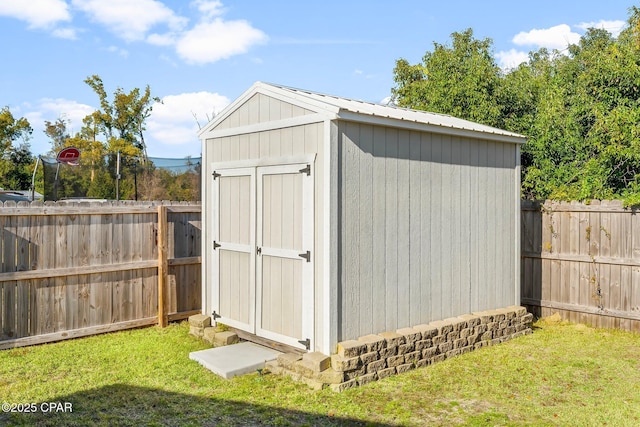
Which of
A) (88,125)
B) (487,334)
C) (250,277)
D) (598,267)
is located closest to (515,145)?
(598,267)

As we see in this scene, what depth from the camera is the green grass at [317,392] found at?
12.3ft

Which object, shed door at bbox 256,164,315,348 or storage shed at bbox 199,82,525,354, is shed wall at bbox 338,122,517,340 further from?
shed door at bbox 256,164,315,348

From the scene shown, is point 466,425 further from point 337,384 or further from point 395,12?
point 395,12

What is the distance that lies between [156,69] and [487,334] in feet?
48.1

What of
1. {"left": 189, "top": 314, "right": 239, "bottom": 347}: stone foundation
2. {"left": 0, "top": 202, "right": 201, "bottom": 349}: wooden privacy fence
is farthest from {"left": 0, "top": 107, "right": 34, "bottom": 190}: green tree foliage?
{"left": 189, "top": 314, "right": 239, "bottom": 347}: stone foundation

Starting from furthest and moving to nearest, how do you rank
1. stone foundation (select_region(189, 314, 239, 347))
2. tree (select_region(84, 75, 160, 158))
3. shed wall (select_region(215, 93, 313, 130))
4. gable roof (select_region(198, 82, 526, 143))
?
tree (select_region(84, 75, 160, 158)) → stone foundation (select_region(189, 314, 239, 347)) → shed wall (select_region(215, 93, 313, 130)) → gable roof (select_region(198, 82, 526, 143))

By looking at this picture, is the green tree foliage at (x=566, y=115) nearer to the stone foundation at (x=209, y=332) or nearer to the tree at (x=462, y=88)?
the tree at (x=462, y=88)

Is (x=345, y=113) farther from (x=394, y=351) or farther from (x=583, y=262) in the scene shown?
(x=583, y=262)

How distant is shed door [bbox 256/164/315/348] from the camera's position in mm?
4758

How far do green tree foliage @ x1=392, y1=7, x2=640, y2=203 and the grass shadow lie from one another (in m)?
4.98

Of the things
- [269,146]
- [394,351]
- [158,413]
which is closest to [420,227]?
[394,351]

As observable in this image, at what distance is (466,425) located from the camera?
3641mm

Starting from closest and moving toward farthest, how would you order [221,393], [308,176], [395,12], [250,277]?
[221,393] < [308,176] < [250,277] < [395,12]

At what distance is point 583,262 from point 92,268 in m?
6.32
